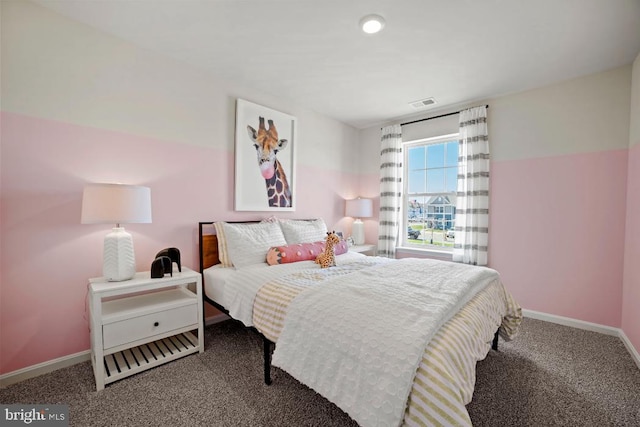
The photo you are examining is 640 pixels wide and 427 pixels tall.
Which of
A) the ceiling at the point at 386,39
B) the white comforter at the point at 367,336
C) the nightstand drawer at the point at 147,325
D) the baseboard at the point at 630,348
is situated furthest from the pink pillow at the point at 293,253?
the baseboard at the point at 630,348

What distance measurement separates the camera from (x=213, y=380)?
68.7 inches

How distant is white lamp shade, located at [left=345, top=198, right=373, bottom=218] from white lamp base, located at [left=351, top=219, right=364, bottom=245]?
154 millimetres

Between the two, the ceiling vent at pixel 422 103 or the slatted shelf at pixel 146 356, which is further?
the ceiling vent at pixel 422 103

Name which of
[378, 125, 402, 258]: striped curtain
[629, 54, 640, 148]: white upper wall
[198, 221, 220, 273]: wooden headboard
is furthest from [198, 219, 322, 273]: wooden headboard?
[629, 54, 640, 148]: white upper wall

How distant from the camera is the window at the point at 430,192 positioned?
11.7 feet

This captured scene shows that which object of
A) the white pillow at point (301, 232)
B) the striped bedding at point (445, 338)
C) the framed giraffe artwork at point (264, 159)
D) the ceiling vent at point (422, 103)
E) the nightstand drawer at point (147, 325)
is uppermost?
the ceiling vent at point (422, 103)

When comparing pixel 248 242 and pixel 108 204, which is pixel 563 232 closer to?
pixel 248 242

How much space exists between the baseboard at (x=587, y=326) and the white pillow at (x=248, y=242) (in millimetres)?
2874

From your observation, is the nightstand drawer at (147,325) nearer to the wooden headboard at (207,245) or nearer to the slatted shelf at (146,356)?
the slatted shelf at (146,356)

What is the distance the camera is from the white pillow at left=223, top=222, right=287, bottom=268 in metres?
2.34

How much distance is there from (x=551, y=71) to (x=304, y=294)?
124 inches

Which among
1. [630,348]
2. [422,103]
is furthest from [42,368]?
[630,348]

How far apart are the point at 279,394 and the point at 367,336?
0.91 meters

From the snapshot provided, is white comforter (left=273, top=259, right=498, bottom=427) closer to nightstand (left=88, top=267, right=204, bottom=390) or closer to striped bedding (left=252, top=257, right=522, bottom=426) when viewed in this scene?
striped bedding (left=252, top=257, right=522, bottom=426)
